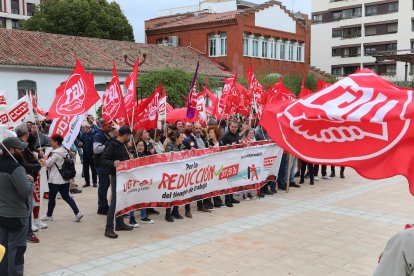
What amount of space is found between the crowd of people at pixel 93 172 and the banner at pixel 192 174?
A: 212mm

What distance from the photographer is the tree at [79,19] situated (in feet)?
126

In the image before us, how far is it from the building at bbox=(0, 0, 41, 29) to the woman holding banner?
2384 inches

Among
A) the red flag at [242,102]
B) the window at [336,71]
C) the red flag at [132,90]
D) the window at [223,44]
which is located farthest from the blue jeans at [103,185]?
the window at [336,71]

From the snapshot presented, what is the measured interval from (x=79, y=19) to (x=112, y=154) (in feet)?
111

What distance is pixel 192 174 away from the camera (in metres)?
9.23

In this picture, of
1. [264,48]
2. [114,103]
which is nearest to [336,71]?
[264,48]

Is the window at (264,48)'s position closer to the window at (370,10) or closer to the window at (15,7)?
the window at (370,10)

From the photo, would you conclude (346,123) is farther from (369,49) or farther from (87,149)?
(369,49)

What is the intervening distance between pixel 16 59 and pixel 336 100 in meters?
25.9

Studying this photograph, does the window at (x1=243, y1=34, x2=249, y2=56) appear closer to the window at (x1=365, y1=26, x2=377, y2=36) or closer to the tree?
the tree

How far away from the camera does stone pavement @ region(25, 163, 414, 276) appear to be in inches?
251

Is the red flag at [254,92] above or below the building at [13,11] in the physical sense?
below

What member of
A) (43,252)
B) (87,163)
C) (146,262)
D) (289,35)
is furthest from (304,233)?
(289,35)

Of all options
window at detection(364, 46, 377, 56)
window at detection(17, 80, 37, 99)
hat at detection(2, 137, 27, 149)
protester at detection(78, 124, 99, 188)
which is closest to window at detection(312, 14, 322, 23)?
window at detection(364, 46, 377, 56)
